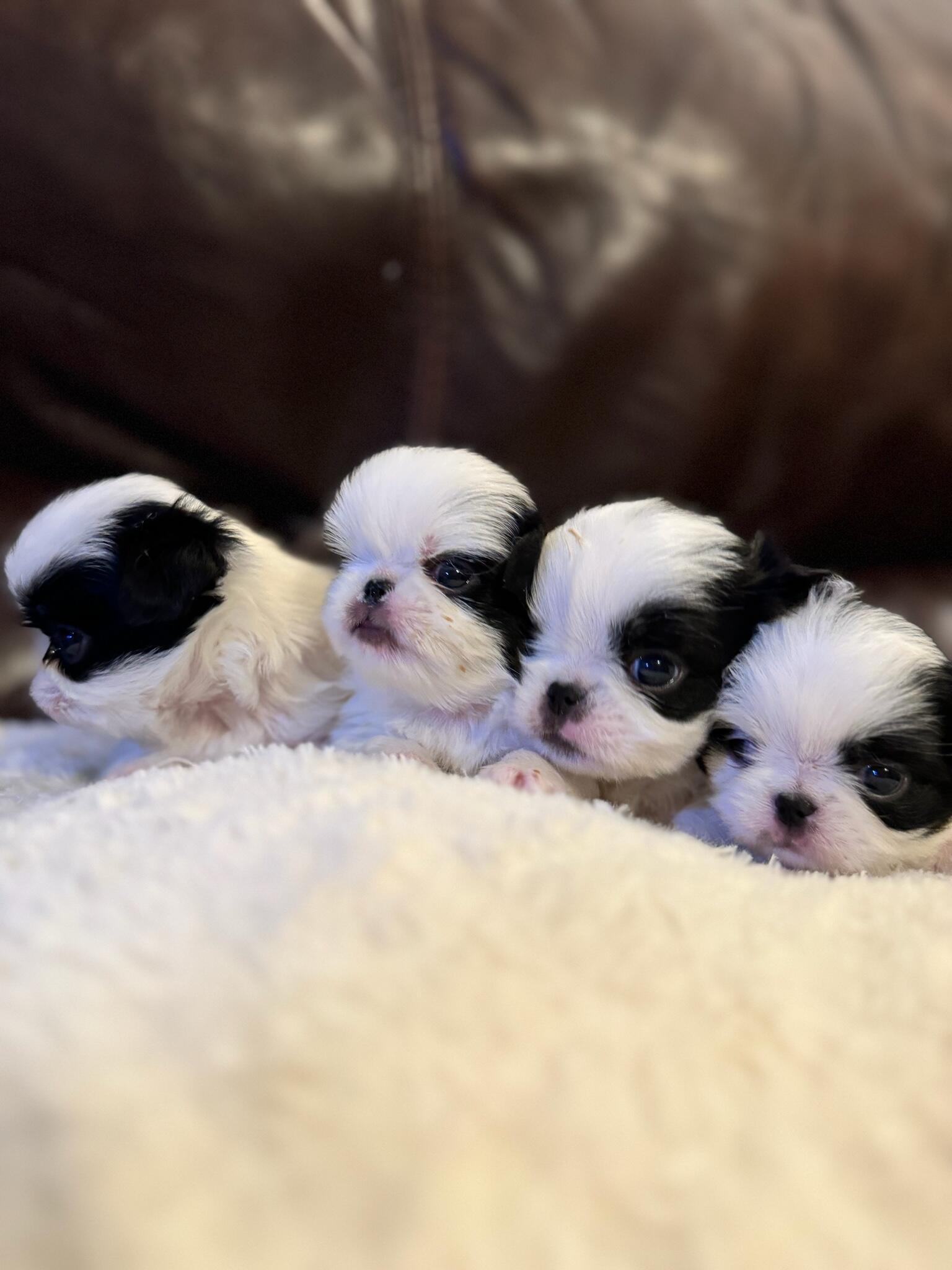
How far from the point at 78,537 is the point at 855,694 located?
89 cm

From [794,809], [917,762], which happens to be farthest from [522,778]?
[917,762]

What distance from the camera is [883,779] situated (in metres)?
1.04

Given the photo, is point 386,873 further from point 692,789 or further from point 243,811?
point 692,789

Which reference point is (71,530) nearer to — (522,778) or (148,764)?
(148,764)

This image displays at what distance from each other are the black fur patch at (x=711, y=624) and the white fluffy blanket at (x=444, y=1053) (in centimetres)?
28

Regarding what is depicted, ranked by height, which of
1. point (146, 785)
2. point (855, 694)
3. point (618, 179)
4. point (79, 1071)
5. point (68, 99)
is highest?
point (618, 179)

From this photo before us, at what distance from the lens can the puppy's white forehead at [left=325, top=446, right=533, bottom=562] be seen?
1152 mm

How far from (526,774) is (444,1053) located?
1.60 feet

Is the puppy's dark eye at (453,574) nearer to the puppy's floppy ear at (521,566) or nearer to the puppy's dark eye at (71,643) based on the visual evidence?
the puppy's floppy ear at (521,566)

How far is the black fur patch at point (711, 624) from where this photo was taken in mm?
1070

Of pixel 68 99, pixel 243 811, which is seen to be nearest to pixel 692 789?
pixel 243 811

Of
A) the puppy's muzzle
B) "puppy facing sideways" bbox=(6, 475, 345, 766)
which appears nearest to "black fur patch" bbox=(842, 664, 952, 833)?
the puppy's muzzle

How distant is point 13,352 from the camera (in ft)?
4.83

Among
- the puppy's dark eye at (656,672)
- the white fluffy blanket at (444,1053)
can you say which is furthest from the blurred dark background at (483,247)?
the white fluffy blanket at (444,1053)
